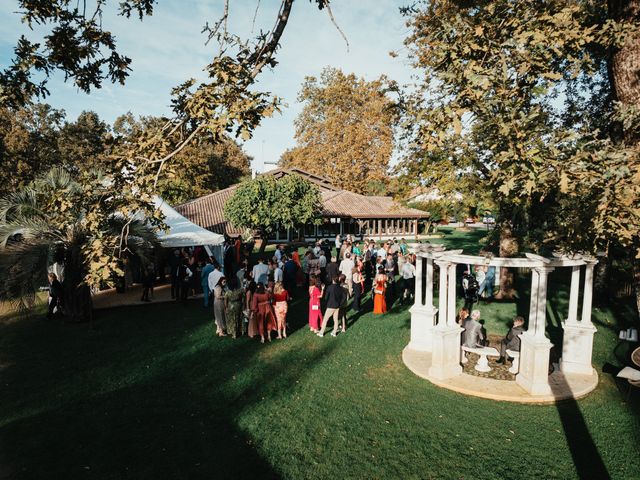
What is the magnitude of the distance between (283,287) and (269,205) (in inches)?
511

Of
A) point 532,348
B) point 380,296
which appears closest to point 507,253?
point 380,296

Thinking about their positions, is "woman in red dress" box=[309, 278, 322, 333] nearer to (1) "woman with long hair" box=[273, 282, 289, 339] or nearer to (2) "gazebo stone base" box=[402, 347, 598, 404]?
(1) "woman with long hair" box=[273, 282, 289, 339]

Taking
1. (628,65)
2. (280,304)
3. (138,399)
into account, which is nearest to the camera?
(628,65)

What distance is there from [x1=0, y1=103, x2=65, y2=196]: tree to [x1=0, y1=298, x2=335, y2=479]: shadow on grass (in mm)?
23766

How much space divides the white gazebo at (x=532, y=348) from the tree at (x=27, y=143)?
29751 millimetres

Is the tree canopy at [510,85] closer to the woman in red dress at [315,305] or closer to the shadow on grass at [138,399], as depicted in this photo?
the shadow on grass at [138,399]

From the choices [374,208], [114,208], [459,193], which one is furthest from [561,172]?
[374,208]

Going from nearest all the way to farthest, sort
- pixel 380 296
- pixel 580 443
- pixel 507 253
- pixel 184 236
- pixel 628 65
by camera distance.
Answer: pixel 628 65 < pixel 580 443 < pixel 380 296 < pixel 507 253 < pixel 184 236

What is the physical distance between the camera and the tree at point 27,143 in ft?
95.8

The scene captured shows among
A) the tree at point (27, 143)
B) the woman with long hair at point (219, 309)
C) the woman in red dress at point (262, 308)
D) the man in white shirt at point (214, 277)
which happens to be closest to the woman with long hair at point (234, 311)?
the woman with long hair at point (219, 309)

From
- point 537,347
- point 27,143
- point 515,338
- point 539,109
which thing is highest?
point 27,143

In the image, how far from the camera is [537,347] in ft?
23.7

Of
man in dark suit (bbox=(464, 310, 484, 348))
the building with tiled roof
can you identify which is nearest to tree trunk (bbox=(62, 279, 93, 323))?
man in dark suit (bbox=(464, 310, 484, 348))

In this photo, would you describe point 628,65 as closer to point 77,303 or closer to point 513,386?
point 513,386
